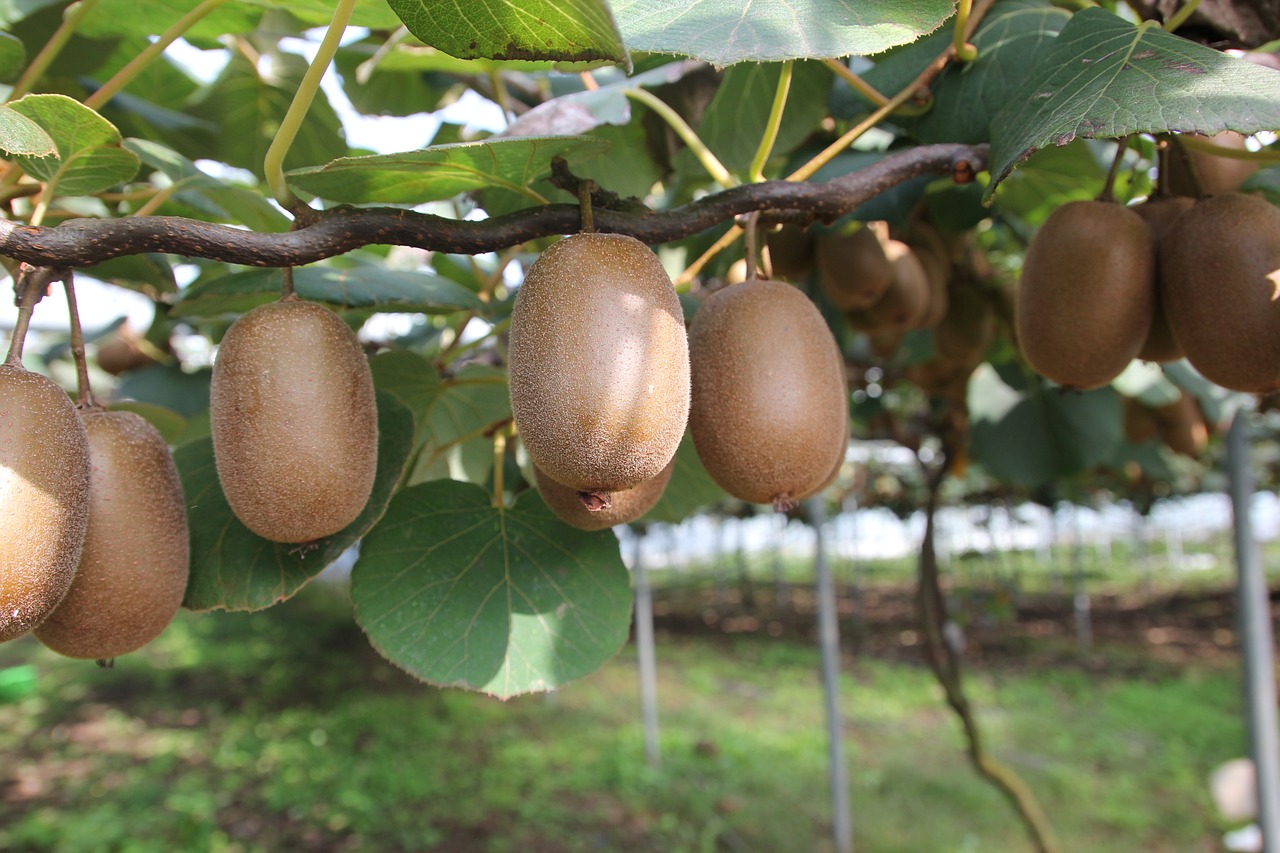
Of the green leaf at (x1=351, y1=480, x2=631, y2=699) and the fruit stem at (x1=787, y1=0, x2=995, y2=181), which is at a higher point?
the fruit stem at (x1=787, y1=0, x2=995, y2=181)

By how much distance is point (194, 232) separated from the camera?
614 mm

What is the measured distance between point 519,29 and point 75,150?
415 millimetres

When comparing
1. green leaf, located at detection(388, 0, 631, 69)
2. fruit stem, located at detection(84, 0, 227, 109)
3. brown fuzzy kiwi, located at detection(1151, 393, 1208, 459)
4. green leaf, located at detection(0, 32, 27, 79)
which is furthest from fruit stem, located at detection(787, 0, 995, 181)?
brown fuzzy kiwi, located at detection(1151, 393, 1208, 459)

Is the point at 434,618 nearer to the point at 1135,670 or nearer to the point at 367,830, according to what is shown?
the point at 367,830

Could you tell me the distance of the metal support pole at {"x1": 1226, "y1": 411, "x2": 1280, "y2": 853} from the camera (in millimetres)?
2377

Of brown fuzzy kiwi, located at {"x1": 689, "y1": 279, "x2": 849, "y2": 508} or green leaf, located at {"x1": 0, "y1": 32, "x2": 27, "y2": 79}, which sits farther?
green leaf, located at {"x1": 0, "y1": 32, "x2": 27, "y2": 79}

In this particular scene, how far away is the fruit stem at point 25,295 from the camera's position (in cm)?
61

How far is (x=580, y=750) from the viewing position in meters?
6.71

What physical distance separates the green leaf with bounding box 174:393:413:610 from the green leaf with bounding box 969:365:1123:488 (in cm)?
214

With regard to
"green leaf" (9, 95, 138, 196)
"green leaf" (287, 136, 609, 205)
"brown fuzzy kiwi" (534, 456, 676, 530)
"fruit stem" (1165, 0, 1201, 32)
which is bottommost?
"brown fuzzy kiwi" (534, 456, 676, 530)

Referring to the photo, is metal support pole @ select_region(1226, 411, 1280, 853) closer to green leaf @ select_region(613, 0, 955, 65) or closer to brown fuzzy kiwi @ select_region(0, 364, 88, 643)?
green leaf @ select_region(613, 0, 955, 65)

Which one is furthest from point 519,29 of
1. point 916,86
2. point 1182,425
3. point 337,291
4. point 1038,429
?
point 1182,425

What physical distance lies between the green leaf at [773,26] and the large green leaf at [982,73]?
0.33 meters

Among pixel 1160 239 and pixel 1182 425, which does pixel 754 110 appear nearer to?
pixel 1160 239
